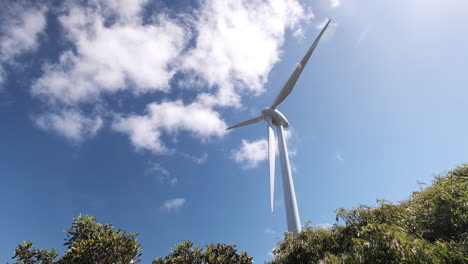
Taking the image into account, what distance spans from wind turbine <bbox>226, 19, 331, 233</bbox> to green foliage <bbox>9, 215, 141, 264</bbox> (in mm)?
16438

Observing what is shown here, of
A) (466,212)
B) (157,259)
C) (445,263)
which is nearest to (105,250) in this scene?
(157,259)

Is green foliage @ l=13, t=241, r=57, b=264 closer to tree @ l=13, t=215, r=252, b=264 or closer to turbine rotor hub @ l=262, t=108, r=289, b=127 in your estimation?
tree @ l=13, t=215, r=252, b=264

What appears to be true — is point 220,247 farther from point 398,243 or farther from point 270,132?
point 270,132

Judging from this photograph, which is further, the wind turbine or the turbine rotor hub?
the turbine rotor hub

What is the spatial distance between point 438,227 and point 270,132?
81.9 feet

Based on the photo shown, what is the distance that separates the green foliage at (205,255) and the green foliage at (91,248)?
170 inches

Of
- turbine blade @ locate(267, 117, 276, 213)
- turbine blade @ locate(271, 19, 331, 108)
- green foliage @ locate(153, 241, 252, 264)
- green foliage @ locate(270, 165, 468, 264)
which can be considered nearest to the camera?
green foliage @ locate(270, 165, 468, 264)

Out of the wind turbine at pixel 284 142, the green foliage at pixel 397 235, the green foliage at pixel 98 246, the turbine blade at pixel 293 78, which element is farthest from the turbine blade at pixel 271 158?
the green foliage at pixel 98 246

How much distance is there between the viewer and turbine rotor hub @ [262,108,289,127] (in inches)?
1521

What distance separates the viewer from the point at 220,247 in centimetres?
2070

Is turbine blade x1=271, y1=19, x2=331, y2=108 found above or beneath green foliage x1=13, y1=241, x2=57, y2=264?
above

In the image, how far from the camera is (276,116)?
38594mm

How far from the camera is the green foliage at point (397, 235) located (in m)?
9.23

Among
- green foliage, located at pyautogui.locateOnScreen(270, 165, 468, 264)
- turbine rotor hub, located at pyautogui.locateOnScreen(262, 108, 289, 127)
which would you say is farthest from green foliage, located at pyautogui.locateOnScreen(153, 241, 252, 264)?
turbine rotor hub, located at pyautogui.locateOnScreen(262, 108, 289, 127)
